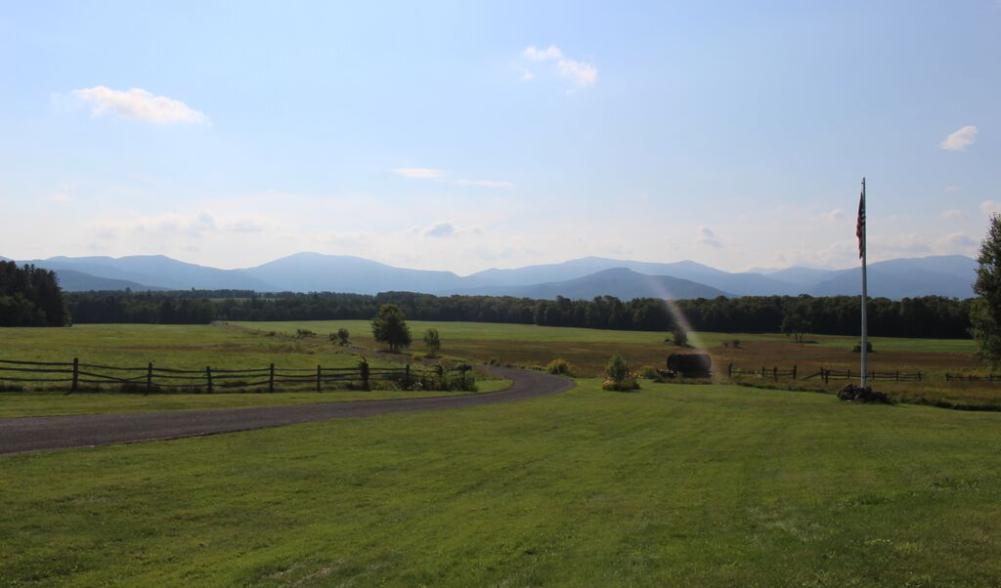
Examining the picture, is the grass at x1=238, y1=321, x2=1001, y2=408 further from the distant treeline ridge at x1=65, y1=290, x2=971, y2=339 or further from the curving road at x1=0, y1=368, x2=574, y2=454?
the curving road at x1=0, y1=368, x2=574, y2=454

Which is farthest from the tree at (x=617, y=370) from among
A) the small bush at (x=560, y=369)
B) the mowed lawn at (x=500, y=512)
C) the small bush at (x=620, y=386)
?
the mowed lawn at (x=500, y=512)

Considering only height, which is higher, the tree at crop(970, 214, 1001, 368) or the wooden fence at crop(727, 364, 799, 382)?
the tree at crop(970, 214, 1001, 368)

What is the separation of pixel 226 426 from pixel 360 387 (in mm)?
19768

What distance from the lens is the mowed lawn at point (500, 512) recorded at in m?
8.57

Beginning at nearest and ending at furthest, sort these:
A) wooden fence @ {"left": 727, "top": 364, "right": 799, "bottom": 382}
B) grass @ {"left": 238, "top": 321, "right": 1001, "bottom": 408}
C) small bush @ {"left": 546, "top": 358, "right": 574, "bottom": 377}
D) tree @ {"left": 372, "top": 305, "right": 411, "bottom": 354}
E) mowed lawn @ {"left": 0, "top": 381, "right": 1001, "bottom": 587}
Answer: mowed lawn @ {"left": 0, "top": 381, "right": 1001, "bottom": 587}, wooden fence @ {"left": 727, "top": 364, "right": 799, "bottom": 382}, small bush @ {"left": 546, "top": 358, "right": 574, "bottom": 377}, grass @ {"left": 238, "top": 321, "right": 1001, "bottom": 408}, tree @ {"left": 372, "top": 305, "right": 411, "bottom": 354}

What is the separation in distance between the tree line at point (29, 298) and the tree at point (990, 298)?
13611 cm

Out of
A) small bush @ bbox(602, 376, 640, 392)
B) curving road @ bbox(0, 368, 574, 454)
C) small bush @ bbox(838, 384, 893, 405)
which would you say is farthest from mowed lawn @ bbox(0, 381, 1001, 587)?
small bush @ bbox(602, 376, 640, 392)

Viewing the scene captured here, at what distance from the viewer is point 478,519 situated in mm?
11453

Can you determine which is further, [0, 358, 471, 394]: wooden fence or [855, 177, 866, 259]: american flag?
[855, 177, 866, 259]: american flag

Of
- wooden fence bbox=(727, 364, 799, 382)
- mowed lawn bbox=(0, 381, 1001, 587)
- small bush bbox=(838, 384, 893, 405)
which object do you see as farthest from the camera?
wooden fence bbox=(727, 364, 799, 382)

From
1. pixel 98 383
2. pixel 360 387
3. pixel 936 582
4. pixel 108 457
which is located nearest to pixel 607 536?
pixel 936 582

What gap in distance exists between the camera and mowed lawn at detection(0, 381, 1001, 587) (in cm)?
857

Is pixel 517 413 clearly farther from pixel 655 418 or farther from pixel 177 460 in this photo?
pixel 177 460

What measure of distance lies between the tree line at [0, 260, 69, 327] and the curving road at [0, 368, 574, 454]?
114 meters
